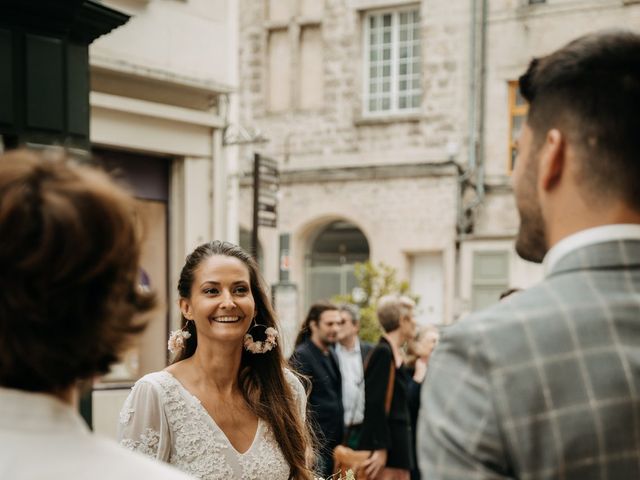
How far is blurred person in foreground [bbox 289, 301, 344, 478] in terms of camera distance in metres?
7.27

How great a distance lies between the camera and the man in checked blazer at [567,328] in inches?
61.6

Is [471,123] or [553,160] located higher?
[471,123]

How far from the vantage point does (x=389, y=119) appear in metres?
20.3

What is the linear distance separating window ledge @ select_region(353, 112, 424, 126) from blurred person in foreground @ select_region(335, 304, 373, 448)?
1214 centimetres

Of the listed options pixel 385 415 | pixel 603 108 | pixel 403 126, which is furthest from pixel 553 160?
pixel 403 126

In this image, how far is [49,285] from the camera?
138 centimetres

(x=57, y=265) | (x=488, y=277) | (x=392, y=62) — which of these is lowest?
(x=488, y=277)

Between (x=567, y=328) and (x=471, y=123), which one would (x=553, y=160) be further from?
(x=471, y=123)

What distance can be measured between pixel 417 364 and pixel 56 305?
7.62m

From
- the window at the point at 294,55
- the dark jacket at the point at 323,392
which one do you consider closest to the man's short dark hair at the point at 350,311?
the dark jacket at the point at 323,392

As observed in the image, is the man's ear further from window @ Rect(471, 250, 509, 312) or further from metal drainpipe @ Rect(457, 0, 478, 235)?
metal drainpipe @ Rect(457, 0, 478, 235)

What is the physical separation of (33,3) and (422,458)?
540cm

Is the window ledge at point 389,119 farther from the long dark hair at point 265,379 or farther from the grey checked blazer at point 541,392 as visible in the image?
the grey checked blazer at point 541,392

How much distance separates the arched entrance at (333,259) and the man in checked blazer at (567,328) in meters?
19.3
